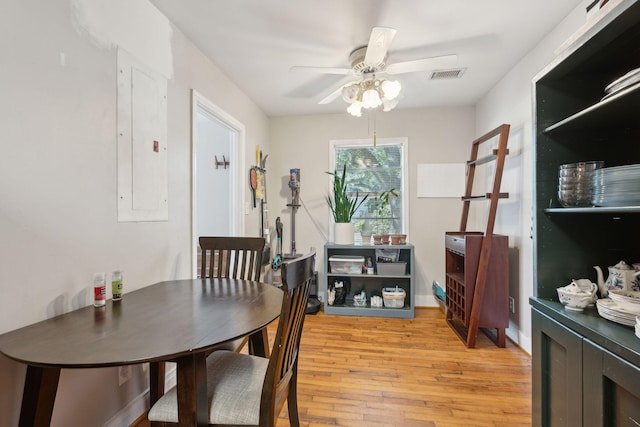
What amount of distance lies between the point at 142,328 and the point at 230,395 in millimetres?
417

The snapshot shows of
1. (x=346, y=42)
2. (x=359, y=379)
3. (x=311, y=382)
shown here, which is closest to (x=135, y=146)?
(x=346, y=42)

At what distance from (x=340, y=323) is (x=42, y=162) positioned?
2728 mm

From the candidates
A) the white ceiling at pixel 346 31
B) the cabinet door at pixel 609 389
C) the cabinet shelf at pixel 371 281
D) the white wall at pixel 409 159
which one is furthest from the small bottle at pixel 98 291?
the white wall at pixel 409 159

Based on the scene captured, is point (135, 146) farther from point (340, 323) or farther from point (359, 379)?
point (340, 323)

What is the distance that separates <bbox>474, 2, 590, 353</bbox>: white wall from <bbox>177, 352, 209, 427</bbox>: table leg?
8.25 ft

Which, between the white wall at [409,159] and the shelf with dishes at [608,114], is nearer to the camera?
the shelf with dishes at [608,114]

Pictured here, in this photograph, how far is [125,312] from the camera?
1243 millimetres

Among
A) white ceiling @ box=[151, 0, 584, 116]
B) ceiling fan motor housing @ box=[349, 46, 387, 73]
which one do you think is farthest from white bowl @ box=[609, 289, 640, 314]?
ceiling fan motor housing @ box=[349, 46, 387, 73]

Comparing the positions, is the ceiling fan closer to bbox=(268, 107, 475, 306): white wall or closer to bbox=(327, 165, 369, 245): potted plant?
bbox=(327, 165, 369, 245): potted plant

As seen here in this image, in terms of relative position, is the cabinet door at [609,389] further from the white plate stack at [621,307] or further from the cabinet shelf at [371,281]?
the cabinet shelf at [371,281]

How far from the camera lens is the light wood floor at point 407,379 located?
1.66m

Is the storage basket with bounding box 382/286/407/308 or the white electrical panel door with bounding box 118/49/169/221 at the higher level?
the white electrical panel door with bounding box 118/49/169/221

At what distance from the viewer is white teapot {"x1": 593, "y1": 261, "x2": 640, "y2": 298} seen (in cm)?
109

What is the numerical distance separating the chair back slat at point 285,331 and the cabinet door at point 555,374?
103 cm
